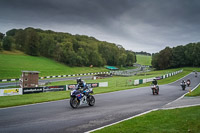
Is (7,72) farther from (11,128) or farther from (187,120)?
(187,120)

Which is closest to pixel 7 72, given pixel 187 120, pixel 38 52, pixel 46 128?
pixel 38 52

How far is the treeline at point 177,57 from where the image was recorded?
108119mm

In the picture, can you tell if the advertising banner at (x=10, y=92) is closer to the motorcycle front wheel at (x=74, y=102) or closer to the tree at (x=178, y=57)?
the motorcycle front wheel at (x=74, y=102)

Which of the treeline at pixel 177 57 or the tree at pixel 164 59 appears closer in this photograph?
the tree at pixel 164 59

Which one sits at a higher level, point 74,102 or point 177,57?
point 177,57

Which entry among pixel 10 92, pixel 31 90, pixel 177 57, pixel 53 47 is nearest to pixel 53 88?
pixel 31 90

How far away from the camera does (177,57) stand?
112 m

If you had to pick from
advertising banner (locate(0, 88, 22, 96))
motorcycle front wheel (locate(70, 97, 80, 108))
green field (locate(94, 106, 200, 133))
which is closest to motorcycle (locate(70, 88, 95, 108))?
motorcycle front wheel (locate(70, 97, 80, 108))

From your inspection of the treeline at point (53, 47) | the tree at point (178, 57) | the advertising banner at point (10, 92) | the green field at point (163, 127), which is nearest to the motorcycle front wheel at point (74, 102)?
the green field at point (163, 127)

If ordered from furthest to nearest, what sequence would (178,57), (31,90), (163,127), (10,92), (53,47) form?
→ (178,57) < (53,47) < (31,90) < (10,92) < (163,127)

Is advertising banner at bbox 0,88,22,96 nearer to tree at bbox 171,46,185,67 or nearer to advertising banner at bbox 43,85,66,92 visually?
advertising banner at bbox 43,85,66,92

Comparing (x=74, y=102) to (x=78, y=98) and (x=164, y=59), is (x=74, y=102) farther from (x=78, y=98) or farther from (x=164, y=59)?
(x=164, y=59)

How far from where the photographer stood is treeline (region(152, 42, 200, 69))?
10812 cm

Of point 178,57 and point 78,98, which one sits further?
point 178,57
